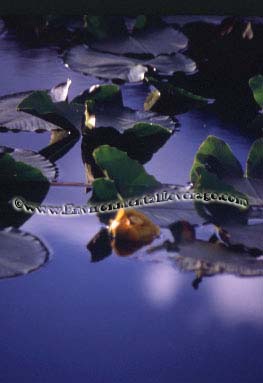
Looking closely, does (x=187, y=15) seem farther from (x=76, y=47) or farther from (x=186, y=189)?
(x=186, y=189)

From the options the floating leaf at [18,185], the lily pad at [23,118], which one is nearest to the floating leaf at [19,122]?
the lily pad at [23,118]

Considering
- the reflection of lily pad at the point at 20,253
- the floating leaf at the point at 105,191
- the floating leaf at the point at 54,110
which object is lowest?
the floating leaf at the point at 54,110

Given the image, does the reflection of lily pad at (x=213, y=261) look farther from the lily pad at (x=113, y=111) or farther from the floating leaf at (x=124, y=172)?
the lily pad at (x=113, y=111)

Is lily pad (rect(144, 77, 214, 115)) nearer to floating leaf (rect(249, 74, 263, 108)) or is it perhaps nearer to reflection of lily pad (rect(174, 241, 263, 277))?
floating leaf (rect(249, 74, 263, 108))

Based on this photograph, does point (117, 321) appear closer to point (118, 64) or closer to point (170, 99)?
point (170, 99)

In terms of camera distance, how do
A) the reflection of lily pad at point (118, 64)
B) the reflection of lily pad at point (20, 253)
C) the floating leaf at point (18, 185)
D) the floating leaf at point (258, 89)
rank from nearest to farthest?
the reflection of lily pad at point (20, 253), the floating leaf at point (18, 185), the floating leaf at point (258, 89), the reflection of lily pad at point (118, 64)

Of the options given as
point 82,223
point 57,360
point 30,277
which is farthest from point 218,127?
point 57,360

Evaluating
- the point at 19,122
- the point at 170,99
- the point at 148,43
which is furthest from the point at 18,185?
the point at 148,43
